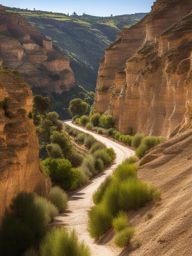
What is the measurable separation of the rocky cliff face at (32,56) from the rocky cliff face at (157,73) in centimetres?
3173

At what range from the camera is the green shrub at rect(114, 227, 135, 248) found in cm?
1414

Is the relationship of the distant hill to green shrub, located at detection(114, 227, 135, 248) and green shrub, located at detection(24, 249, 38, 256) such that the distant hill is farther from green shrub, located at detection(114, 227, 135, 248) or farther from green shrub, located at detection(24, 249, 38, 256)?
green shrub, located at detection(114, 227, 135, 248)

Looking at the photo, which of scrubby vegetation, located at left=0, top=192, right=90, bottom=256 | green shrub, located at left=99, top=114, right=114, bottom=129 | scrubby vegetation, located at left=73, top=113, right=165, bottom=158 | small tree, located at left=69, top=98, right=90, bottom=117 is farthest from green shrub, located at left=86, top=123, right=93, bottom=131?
scrubby vegetation, located at left=0, top=192, right=90, bottom=256

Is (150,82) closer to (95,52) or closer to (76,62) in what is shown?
(76,62)


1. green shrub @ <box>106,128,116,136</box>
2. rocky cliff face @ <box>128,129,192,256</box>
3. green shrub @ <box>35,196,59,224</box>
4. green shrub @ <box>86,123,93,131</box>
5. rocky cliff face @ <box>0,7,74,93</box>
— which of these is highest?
rocky cliff face @ <box>0,7,74,93</box>

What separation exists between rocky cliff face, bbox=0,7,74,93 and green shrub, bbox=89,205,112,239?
86.3m

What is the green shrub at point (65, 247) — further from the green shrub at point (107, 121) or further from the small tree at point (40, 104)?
the green shrub at point (107, 121)

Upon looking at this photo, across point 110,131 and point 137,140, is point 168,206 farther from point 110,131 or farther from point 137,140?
point 110,131

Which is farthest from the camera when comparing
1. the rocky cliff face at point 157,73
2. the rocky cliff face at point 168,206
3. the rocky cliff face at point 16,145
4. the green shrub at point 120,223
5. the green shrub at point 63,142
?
the green shrub at point 63,142

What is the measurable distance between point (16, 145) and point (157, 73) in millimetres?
27206

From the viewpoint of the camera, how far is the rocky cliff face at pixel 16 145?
2016 cm

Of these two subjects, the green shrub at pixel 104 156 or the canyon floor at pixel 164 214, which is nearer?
the canyon floor at pixel 164 214

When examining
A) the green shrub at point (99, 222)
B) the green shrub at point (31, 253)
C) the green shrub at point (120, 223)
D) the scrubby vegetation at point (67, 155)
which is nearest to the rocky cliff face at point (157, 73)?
the scrubby vegetation at point (67, 155)

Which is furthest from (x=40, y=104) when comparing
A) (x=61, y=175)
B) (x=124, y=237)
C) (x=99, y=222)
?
(x=124, y=237)
